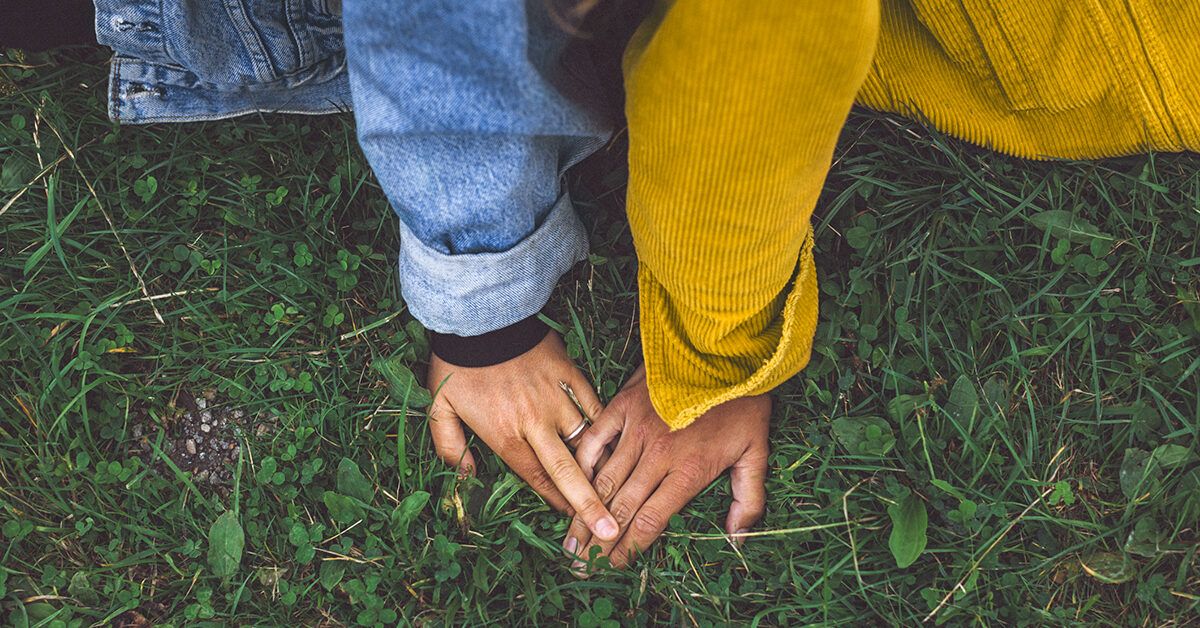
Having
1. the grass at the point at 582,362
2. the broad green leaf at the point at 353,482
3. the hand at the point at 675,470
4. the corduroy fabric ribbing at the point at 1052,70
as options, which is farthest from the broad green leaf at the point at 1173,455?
the broad green leaf at the point at 353,482

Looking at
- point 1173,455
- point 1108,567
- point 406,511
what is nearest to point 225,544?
point 406,511

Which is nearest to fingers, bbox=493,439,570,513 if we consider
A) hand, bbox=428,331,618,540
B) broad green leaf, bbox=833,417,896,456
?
hand, bbox=428,331,618,540

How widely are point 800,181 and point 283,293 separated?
130 cm

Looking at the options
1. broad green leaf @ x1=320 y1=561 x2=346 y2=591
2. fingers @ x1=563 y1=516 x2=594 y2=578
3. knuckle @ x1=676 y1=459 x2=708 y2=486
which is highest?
knuckle @ x1=676 y1=459 x2=708 y2=486

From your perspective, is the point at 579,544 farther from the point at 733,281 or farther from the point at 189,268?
the point at 189,268

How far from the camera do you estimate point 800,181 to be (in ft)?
3.95

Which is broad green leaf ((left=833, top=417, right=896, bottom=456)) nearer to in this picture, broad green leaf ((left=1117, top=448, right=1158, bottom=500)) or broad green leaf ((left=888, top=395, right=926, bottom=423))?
broad green leaf ((left=888, top=395, right=926, bottom=423))

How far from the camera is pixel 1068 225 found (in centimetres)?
185

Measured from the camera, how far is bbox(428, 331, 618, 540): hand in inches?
74.9

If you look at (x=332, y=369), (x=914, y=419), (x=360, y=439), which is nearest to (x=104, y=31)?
(x=332, y=369)

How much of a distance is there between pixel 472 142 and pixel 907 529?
1.21 metres

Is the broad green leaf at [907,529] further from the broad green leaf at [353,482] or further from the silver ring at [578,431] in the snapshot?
the broad green leaf at [353,482]

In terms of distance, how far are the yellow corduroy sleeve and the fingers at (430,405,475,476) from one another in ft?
2.03

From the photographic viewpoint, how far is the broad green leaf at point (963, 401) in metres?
1.80
